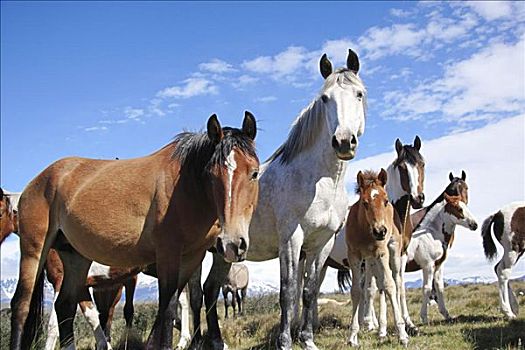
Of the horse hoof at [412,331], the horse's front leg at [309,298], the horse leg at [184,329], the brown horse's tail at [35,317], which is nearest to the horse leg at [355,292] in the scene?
the horse hoof at [412,331]

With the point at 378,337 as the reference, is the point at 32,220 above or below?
above

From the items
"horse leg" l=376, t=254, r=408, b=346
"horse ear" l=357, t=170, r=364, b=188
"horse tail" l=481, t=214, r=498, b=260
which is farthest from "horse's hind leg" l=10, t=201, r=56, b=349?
"horse tail" l=481, t=214, r=498, b=260

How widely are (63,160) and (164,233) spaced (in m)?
2.14

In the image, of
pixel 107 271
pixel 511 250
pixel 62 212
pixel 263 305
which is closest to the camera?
pixel 62 212

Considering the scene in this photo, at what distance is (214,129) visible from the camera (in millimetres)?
4855

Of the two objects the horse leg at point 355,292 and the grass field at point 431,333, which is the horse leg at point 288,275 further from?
the horse leg at point 355,292

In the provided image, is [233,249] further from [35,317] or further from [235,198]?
[35,317]

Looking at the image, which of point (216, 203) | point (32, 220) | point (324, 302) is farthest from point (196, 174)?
point (324, 302)

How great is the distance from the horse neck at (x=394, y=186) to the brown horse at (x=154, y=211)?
4651 millimetres

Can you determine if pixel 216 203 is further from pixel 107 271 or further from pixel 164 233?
pixel 107 271

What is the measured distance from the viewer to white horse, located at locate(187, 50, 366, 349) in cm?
571

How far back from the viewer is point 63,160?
20.1 feet

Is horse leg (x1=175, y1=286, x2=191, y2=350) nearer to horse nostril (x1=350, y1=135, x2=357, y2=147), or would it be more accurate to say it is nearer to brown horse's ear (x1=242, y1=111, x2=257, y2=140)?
brown horse's ear (x1=242, y1=111, x2=257, y2=140)

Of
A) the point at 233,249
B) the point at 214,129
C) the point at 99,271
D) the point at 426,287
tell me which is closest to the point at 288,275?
the point at 233,249
